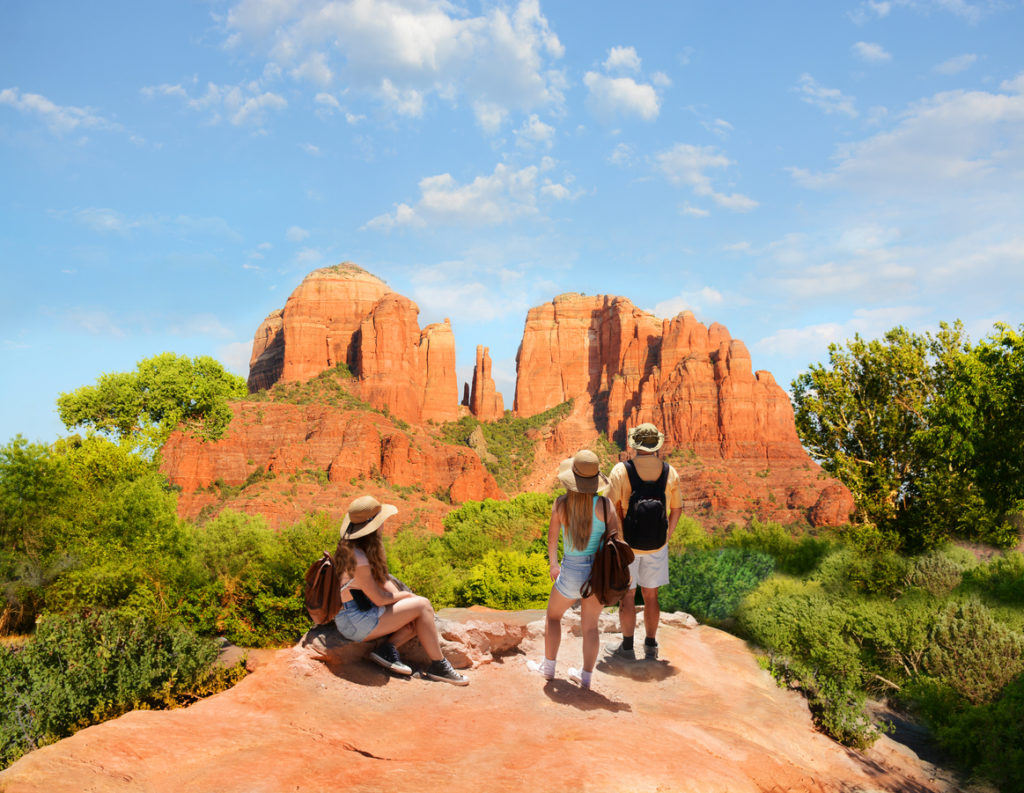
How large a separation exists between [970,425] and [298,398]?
275 ft

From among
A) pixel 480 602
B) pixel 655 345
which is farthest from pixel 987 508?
pixel 655 345

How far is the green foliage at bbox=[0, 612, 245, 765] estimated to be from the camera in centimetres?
710

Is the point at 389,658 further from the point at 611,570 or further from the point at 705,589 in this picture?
the point at 705,589

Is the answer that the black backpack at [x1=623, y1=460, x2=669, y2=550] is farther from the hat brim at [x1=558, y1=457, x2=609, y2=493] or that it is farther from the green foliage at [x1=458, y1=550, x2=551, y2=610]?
the green foliage at [x1=458, y1=550, x2=551, y2=610]

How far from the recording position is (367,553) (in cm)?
700

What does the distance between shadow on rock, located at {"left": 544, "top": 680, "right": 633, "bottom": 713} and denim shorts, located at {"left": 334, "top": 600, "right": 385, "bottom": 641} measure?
2173mm

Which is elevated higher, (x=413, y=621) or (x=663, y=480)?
(x=663, y=480)

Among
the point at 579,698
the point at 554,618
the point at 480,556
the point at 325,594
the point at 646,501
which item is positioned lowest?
the point at 480,556

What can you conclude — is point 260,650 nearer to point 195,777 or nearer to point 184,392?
point 195,777

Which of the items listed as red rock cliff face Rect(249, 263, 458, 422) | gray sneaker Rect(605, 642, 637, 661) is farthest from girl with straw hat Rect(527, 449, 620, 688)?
red rock cliff face Rect(249, 263, 458, 422)

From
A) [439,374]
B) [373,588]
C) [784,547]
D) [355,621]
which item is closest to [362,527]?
[373,588]

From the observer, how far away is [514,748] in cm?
580

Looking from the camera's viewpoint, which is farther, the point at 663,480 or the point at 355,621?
the point at 663,480

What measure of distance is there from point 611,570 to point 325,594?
313 cm
